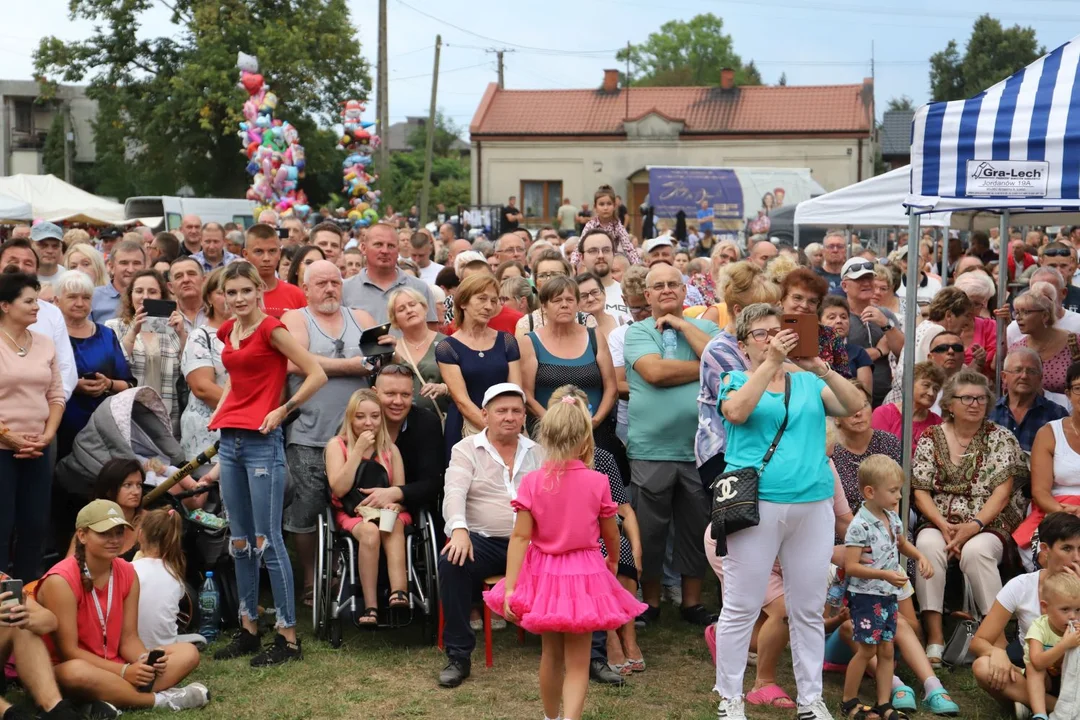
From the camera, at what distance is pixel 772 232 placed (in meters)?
24.3

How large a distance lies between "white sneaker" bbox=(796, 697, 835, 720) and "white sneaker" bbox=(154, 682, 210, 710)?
2554 mm

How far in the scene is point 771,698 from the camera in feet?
17.2

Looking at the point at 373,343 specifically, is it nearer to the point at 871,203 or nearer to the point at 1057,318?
the point at 1057,318

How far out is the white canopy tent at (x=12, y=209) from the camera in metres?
19.3

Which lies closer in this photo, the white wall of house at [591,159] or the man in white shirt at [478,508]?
the man in white shirt at [478,508]

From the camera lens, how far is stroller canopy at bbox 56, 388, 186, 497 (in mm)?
6137

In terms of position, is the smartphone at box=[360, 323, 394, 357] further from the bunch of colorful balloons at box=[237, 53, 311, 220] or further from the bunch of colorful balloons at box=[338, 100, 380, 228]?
the bunch of colorful balloons at box=[338, 100, 380, 228]

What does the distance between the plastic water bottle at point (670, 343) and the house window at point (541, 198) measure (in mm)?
37768

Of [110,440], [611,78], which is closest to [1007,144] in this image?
[110,440]

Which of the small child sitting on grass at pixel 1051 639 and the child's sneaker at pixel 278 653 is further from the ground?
the small child sitting on grass at pixel 1051 639

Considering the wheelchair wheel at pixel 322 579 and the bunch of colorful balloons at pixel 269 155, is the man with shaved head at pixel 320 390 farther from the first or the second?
the bunch of colorful balloons at pixel 269 155

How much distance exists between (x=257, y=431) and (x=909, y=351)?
10.2ft

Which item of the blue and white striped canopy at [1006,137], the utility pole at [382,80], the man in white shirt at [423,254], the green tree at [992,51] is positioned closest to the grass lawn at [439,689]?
the blue and white striped canopy at [1006,137]

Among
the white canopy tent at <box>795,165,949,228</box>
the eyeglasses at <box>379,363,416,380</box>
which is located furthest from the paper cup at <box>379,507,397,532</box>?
the white canopy tent at <box>795,165,949,228</box>
